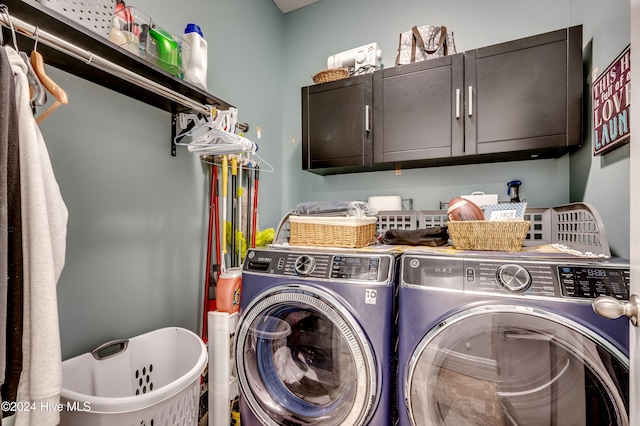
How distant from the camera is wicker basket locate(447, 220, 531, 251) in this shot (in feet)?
4.23

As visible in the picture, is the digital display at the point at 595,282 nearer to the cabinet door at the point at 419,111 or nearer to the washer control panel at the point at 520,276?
the washer control panel at the point at 520,276

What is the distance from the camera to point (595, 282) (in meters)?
0.93

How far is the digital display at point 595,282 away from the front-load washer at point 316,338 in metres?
0.57

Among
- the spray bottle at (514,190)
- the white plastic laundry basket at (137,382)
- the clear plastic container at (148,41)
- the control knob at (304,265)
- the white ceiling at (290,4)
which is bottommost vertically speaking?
the white plastic laundry basket at (137,382)

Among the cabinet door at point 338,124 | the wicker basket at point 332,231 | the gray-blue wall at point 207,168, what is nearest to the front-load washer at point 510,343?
the wicker basket at point 332,231

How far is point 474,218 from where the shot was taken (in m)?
1.44

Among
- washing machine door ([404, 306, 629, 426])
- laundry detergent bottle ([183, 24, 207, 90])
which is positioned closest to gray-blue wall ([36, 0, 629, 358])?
laundry detergent bottle ([183, 24, 207, 90])

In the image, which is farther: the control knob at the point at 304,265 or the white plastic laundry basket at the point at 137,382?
the control knob at the point at 304,265

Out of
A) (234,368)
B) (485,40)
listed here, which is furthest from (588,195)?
(234,368)

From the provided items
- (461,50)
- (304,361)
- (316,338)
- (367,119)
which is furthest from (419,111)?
(304,361)

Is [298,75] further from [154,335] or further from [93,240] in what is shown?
[154,335]

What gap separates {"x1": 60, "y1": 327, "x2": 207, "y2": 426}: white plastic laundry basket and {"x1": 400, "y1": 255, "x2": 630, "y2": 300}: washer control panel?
3.14ft

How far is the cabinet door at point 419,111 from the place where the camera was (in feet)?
5.92

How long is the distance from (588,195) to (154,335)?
235 centimetres
